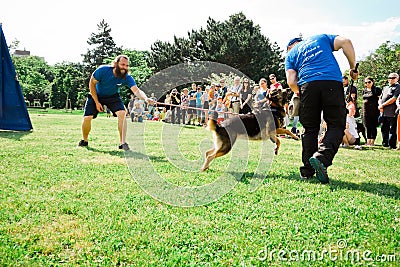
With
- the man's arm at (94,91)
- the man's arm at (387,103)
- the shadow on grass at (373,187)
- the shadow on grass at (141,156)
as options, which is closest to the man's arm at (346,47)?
the shadow on grass at (373,187)

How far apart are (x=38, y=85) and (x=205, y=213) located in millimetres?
76935

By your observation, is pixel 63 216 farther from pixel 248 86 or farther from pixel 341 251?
pixel 248 86

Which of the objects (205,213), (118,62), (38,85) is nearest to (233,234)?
(205,213)

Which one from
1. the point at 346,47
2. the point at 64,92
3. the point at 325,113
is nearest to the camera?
the point at 346,47

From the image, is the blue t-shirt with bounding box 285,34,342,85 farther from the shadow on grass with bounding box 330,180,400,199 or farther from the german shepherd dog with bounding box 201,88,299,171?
the shadow on grass with bounding box 330,180,400,199

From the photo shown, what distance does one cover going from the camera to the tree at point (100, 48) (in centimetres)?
7219

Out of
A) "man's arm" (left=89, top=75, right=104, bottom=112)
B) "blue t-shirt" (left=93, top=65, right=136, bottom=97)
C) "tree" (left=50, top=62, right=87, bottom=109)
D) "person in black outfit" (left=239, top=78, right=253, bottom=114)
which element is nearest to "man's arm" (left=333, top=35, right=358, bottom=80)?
"blue t-shirt" (left=93, top=65, right=136, bottom=97)

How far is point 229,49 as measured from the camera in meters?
43.7

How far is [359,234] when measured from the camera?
292cm

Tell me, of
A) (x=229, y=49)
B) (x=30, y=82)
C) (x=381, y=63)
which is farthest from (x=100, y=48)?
(x=381, y=63)

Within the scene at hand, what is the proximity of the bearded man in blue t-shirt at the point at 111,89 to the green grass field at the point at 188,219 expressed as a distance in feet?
7.60

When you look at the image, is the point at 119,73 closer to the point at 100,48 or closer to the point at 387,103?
the point at 387,103

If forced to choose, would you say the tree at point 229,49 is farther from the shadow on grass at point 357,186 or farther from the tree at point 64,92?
the shadow on grass at point 357,186

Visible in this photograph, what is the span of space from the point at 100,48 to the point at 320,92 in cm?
7525
